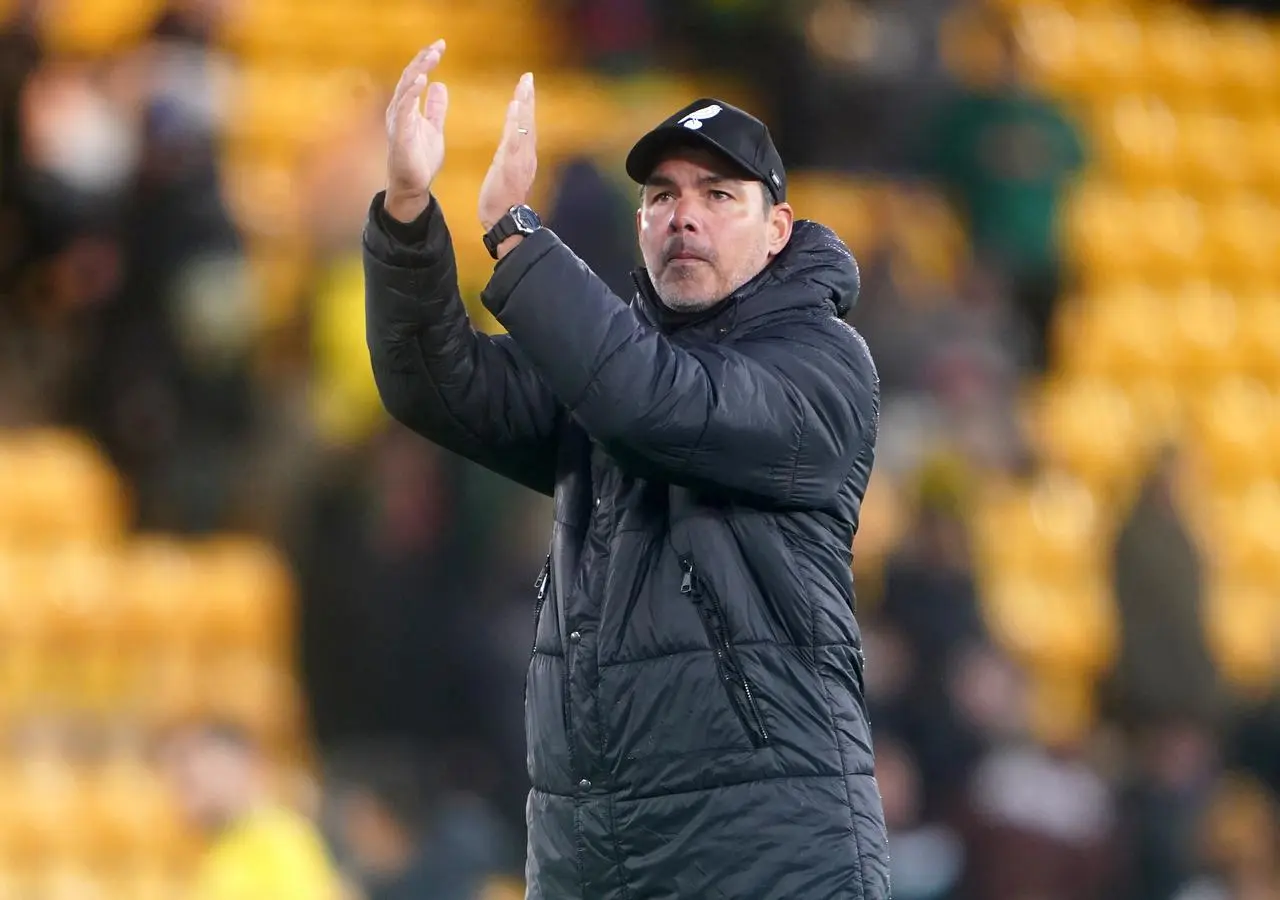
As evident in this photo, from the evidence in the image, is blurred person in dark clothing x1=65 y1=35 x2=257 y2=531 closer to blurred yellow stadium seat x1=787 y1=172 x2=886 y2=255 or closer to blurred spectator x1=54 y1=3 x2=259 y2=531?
blurred spectator x1=54 y1=3 x2=259 y2=531

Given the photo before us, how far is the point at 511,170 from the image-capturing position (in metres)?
3.17

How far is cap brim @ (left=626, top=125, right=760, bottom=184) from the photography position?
324 centimetres

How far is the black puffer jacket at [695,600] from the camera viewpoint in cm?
305

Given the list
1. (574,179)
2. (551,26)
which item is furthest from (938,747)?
(551,26)

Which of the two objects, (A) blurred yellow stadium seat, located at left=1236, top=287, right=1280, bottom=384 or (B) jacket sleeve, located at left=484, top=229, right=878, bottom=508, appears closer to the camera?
(B) jacket sleeve, located at left=484, top=229, right=878, bottom=508

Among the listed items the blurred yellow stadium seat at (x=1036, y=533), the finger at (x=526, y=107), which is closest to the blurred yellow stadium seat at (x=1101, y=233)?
the blurred yellow stadium seat at (x=1036, y=533)

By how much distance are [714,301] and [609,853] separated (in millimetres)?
760

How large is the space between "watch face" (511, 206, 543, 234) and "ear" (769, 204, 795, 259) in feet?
1.23

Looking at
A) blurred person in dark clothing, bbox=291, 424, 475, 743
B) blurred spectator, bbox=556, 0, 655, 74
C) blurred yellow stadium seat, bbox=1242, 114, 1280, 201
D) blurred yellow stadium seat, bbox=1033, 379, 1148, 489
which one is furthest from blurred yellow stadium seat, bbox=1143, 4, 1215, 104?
blurred person in dark clothing, bbox=291, 424, 475, 743

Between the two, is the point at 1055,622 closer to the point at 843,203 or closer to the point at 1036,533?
the point at 1036,533

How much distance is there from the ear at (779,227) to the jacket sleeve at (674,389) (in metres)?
0.22

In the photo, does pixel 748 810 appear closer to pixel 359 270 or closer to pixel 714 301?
pixel 714 301

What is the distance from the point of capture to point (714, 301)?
3301mm

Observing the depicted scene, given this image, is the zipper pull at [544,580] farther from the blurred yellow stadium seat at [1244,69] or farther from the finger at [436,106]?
the blurred yellow stadium seat at [1244,69]
